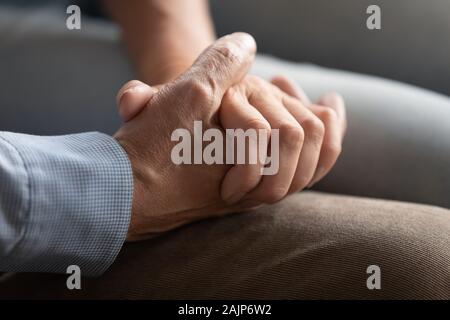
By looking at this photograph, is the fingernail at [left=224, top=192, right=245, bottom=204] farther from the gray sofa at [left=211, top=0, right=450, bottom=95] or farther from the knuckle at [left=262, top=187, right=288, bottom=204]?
the gray sofa at [left=211, top=0, right=450, bottom=95]

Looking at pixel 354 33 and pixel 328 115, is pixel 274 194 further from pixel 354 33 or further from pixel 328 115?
pixel 354 33

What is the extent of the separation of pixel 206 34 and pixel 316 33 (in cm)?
22

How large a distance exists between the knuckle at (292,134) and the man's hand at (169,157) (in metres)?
0.05

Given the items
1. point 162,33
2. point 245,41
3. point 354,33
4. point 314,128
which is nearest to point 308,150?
point 314,128

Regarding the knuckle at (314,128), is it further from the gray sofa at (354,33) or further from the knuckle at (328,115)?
the gray sofa at (354,33)

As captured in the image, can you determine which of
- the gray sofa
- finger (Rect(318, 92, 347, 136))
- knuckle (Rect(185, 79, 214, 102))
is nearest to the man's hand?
knuckle (Rect(185, 79, 214, 102))

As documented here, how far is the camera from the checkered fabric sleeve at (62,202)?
40 centimetres

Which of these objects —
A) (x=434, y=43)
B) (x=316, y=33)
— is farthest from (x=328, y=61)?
(x=434, y=43)

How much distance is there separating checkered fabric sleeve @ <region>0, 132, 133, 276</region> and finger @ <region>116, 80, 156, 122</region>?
0.03 metres

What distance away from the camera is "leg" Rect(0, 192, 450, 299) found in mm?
417

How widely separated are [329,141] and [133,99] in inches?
6.7

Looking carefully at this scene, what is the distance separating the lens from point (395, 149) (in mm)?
593

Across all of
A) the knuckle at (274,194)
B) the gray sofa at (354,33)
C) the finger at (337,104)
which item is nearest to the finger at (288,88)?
the finger at (337,104)
